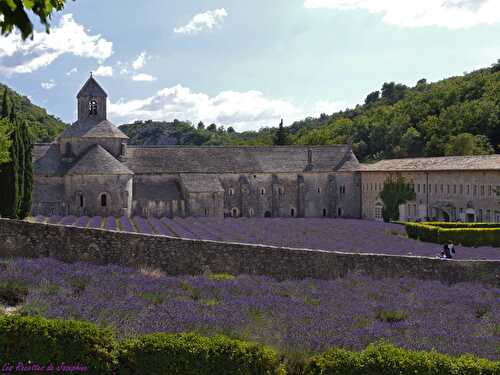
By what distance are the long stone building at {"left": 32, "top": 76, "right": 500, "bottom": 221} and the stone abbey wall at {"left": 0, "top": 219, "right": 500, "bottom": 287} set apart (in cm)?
2389

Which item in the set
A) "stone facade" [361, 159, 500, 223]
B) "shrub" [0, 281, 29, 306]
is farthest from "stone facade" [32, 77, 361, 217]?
"shrub" [0, 281, 29, 306]

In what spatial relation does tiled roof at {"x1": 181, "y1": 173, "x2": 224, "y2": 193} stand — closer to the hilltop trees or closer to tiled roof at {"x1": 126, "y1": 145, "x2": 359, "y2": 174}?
tiled roof at {"x1": 126, "y1": 145, "x2": 359, "y2": 174}

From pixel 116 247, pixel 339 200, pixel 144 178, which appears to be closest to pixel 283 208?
pixel 339 200

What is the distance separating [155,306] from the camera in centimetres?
1132

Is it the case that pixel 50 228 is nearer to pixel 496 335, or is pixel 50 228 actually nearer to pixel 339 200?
pixel 496 335

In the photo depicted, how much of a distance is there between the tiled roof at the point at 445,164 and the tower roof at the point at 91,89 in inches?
1067

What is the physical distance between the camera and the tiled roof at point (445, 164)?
137 ft

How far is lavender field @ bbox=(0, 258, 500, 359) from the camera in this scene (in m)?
9.81

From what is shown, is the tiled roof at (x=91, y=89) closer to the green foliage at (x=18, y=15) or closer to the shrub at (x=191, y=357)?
the shrub at (x=191, y=357)

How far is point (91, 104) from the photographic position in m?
56.1

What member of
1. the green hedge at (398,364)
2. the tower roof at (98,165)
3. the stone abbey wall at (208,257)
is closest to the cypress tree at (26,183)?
Result: the tower roof at (98,165)

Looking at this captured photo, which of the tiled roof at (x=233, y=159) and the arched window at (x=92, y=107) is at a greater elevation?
the arched window at (x=92, y=107)

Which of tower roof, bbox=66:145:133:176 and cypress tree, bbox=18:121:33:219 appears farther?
tower roof, bbox=66:145:133:176

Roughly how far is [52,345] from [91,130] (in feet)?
159
